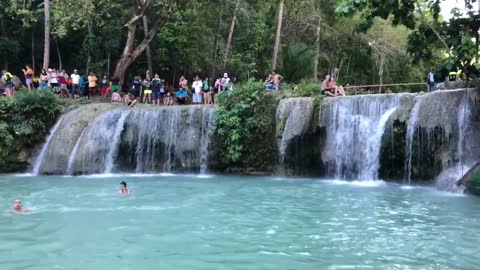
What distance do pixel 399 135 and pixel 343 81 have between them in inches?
712

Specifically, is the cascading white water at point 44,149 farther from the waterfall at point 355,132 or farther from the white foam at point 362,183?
the white foam at point 362,183

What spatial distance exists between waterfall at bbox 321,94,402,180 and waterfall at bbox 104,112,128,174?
23.4 feet

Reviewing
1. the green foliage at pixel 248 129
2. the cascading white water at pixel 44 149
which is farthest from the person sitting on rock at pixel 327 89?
the cascading white water at pixel 44 149

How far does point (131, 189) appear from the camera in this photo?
1427 centimetres

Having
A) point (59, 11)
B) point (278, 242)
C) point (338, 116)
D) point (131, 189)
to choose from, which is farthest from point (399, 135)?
point (59, 11)

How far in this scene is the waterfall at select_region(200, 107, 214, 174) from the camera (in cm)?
1884

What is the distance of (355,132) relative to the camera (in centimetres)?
1714

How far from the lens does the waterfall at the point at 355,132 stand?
1666 cm

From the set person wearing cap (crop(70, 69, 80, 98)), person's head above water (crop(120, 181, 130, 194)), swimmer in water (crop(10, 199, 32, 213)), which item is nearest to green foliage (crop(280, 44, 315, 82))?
person wearing cap (crop(70, 69, 80, 98))

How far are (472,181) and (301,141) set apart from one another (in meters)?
5.74

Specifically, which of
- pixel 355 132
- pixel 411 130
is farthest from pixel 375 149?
pixel 411 130

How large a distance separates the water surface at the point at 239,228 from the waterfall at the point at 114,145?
171 inches

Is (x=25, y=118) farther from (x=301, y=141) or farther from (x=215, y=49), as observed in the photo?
(x=215, y=49)

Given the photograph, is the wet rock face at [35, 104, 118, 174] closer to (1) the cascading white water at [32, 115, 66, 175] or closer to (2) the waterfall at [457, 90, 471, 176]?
(1) the cascading white water at [32, 115, 66, 175]
